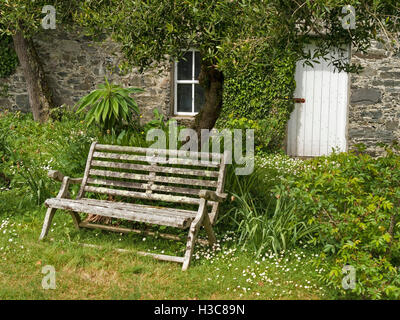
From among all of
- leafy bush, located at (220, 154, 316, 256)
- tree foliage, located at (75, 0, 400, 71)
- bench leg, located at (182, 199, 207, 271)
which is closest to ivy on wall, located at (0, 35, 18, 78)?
tree foliage, located at (75, 0, 400, 71)

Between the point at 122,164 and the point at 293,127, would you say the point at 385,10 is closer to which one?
the point at 122,164

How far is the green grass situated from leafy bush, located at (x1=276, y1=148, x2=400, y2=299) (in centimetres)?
42

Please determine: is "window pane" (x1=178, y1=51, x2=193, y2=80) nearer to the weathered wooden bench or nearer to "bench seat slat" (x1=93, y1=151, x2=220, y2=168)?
the weathered wooden bench

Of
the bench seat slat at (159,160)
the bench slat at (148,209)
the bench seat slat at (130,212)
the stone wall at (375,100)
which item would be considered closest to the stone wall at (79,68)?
the stone wall at (375,100)

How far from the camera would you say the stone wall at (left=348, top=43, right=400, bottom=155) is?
28.3 feet

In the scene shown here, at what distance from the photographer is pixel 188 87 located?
9602 mm

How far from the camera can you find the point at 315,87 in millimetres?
9008

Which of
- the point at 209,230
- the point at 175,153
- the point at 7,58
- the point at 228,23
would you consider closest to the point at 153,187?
the point at 175,153

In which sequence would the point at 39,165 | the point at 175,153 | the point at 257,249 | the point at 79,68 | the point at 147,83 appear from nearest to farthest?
the point at 257,249 → the point at 175,153 → the point at 39,165 → the point at 147,83 → the point at 79,68

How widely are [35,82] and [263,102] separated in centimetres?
474

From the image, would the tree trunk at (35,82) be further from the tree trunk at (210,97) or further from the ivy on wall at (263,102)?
the tree trunk at (210,97)

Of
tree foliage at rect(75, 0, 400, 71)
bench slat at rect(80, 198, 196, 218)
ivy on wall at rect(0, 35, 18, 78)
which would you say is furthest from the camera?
ivy on wall at rect(0, 35, 18, 78)

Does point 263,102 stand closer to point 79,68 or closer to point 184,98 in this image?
point 184,98

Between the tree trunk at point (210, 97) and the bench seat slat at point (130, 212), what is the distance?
136cm
